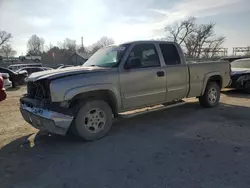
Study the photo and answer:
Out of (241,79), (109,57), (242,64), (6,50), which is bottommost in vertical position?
(241,79)

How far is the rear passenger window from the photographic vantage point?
6.23 metres

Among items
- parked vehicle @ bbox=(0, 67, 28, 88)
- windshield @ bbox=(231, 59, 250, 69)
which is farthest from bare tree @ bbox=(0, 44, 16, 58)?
windshield @ bbox=(231, 59, 250, 69)

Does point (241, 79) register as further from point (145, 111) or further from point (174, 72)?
point (145, 111)

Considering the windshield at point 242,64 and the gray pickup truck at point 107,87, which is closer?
the gray pickup truck at point 107,87

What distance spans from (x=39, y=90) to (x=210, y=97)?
5.02m

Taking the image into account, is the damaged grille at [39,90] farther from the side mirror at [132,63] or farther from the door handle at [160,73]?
the door handle at [160,73]

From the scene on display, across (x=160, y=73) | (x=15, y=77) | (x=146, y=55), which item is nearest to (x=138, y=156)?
(x=160, y=73)

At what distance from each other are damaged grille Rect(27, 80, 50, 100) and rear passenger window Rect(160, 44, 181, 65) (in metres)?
2.96

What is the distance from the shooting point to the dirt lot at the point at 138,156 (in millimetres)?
3352

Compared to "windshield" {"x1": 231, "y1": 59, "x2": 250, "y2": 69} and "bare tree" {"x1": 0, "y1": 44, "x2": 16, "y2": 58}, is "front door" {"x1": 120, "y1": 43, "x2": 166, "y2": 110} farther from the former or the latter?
"bare tree" {"x1": 0, "y1": 44, "x2": 16, "y2": 58}

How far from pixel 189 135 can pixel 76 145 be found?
222cm

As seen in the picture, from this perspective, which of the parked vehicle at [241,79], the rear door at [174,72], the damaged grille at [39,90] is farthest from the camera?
the parked vehicle at [241,79]

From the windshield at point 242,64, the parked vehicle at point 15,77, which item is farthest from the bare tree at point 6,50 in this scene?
the windshield at point 242,64

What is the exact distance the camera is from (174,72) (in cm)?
623
